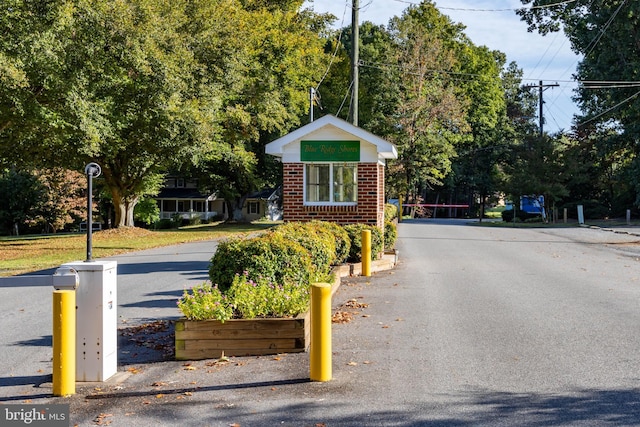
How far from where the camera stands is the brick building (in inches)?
742

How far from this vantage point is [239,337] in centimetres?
766

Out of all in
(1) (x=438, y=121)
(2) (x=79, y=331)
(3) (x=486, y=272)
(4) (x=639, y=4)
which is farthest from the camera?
(1) (x=438, y=121)

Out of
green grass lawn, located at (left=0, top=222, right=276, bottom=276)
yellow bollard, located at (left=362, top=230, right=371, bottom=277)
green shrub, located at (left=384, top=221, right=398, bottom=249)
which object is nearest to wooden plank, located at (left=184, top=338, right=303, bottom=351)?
yellow bollard, located at (left=362, top=230, right=371, bottom=277)

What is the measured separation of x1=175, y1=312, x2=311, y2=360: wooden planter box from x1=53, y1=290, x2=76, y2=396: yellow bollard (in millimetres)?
1455

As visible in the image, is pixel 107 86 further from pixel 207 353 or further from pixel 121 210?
pixel 207 353

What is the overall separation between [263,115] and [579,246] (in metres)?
21.2

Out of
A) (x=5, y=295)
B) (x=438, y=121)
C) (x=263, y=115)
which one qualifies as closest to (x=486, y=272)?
(x=5, y=295)

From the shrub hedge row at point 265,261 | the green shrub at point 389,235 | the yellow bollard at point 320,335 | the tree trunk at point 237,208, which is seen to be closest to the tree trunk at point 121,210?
the tree trunk at point 237,208

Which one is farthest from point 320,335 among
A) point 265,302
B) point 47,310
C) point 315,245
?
point 47,310

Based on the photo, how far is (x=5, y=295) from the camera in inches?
517

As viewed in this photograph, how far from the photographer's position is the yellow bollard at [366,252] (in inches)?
592

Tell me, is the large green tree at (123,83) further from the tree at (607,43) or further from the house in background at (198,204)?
the house in background at (198,204)

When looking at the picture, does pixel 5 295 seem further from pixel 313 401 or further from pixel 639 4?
pixel 639 4

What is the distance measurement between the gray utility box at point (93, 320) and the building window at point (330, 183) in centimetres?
1258
